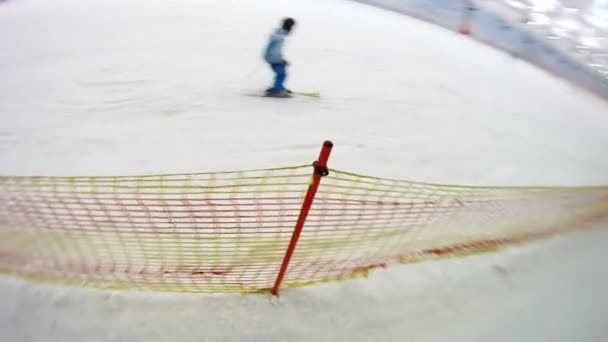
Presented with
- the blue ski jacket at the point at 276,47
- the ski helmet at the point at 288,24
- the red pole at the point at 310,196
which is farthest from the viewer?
the blue ski jacket at the point at 276,47

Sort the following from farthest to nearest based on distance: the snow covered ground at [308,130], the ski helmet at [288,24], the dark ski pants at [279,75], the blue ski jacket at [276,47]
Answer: the dark ski pants at [279,75], the blue ski jacket at [276,47], the ski helmet at [288,24], the snow covered ground at [308,130]

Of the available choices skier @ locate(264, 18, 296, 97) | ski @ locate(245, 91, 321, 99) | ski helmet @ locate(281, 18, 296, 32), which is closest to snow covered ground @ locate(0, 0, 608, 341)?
ski @ locate(245, 91, 321, 99)

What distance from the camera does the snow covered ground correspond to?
3.01 meters

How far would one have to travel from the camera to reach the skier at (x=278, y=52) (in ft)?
15.4

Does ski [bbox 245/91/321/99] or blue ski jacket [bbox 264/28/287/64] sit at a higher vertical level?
blue ski jacket [bbox 264/28/287/64]

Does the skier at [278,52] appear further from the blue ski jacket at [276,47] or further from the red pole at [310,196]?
the red pole at [310,196]

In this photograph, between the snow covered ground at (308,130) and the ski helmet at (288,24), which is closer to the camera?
the snow covered ground at (308,130)

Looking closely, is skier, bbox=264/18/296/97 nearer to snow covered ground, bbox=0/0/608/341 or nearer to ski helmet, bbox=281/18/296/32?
ski helmet, bbox=281/18/296/32

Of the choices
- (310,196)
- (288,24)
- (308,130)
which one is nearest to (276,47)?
(288,24)

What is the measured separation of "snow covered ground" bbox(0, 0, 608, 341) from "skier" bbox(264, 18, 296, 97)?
225 millimetres

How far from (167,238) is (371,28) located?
4.29 m

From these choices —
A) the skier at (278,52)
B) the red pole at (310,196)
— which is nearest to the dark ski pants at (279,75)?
the skier at (278,52)

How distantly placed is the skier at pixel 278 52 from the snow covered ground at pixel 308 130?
225 millimetres

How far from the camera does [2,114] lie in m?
4.72
